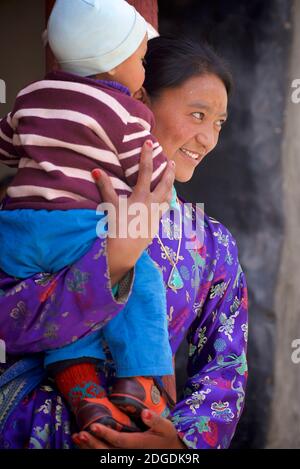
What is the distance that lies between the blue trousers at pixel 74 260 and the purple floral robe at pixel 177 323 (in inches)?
1.2

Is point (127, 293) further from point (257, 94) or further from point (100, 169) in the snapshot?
point (257, 94)

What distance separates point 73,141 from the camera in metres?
2.08

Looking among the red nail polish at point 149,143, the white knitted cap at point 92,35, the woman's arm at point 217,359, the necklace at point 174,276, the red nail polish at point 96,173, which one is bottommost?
the woman's arm at point 217,359

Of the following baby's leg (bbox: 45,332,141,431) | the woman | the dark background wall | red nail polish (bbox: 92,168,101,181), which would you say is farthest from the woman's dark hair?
the dark background wall

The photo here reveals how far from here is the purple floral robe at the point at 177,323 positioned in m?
2.07

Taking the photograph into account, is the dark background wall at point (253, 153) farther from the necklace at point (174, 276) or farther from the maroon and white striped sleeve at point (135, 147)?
the maroon and white striped sleeve at point (135, 147)

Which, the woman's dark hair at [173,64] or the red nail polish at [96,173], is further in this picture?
the woman's dark hair at [173,64]

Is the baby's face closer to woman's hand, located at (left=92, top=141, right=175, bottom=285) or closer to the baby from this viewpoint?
the baby

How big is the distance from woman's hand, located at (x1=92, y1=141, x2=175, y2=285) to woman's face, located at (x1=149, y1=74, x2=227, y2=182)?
46 cm

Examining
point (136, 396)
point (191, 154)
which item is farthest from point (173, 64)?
point (136, 396)

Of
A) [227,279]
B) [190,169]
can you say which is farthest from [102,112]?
[227,279]

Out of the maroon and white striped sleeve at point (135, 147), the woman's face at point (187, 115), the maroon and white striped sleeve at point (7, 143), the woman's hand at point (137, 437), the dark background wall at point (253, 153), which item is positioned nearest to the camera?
the woman's hand at point (137, 437)

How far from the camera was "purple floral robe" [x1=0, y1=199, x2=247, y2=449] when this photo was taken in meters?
2.07

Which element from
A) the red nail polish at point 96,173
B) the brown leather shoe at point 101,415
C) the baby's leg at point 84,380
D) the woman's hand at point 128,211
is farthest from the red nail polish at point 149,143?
the brown leather shoe at point 101,415
